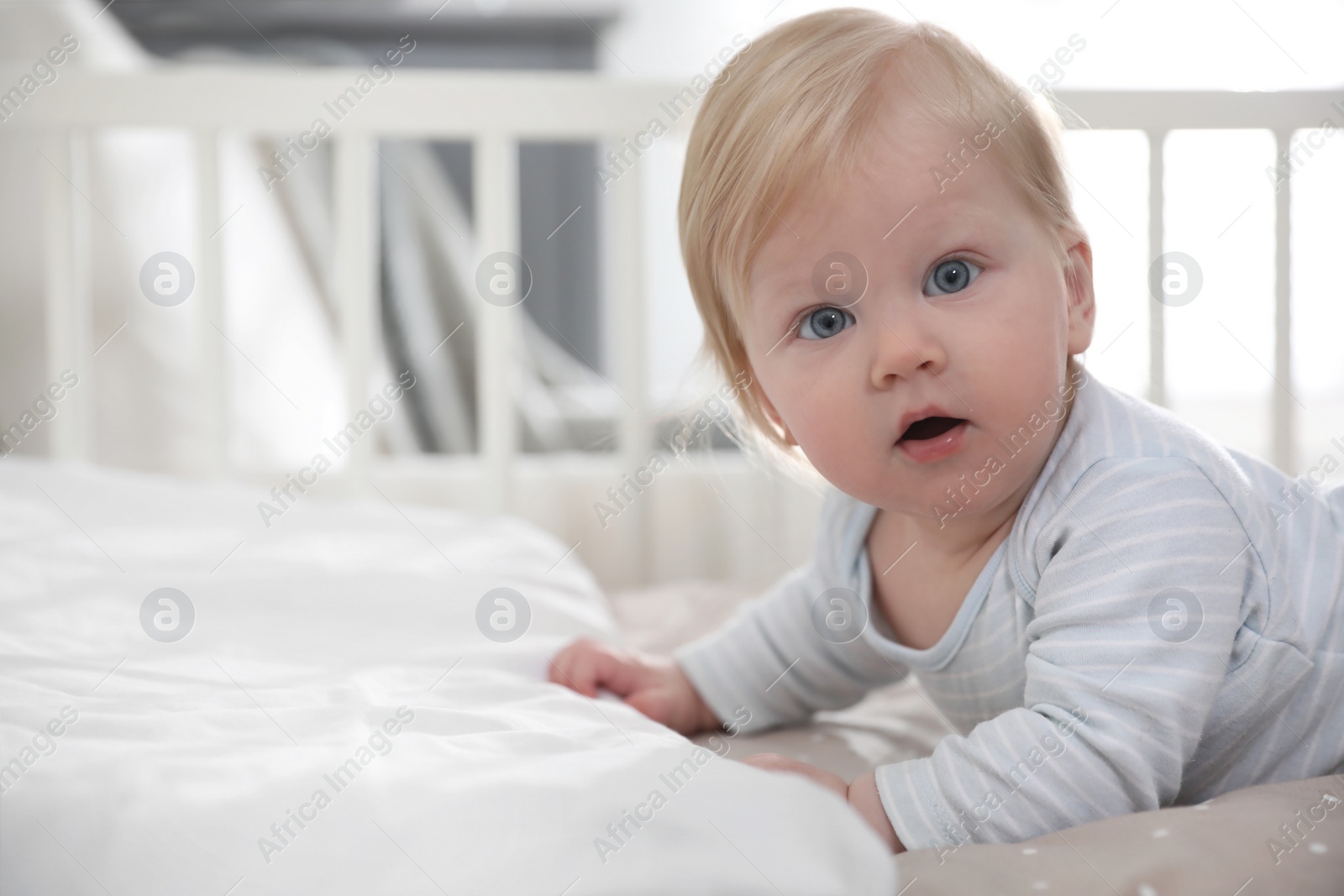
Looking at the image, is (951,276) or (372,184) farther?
(372,184)

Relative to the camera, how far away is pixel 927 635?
2.20ft

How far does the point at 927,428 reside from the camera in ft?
1.86

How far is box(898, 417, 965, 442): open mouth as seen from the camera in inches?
22.0

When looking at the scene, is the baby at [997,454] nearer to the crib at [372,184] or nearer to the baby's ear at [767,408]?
the baby's ear at [767,408]

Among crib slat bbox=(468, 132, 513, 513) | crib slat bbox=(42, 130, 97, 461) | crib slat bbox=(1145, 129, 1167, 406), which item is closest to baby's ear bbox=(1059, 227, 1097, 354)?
crib slat bbox=(1145, 129, 1167, 406)

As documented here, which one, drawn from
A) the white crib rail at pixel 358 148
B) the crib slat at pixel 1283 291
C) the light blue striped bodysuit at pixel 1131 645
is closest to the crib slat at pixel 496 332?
the white crib rail at pixel 358 148

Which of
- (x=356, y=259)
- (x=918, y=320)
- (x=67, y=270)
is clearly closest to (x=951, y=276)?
(x=918, y=320)

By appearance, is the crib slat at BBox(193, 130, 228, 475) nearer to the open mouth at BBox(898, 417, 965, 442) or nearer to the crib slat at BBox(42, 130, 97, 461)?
the crib slat at BBox(42, 130, 97, 461)

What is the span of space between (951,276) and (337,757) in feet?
1.26

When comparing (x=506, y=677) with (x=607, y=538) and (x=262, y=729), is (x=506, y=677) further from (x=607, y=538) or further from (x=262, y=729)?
(x=607, y=538)

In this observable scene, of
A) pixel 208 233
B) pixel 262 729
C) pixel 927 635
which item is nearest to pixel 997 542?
pixel 927 635

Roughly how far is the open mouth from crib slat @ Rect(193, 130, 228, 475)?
2.70 ft

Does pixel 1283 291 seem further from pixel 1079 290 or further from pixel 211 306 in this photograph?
pixel 211 306

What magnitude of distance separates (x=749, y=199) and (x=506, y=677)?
32 cm
